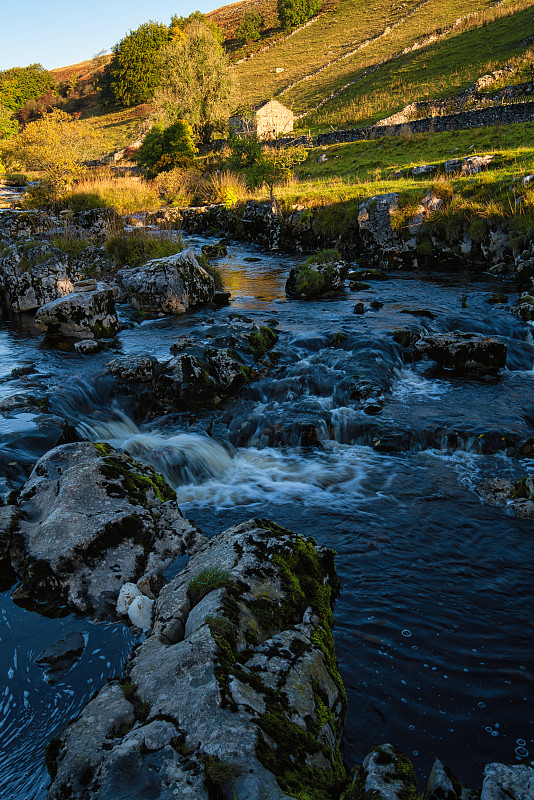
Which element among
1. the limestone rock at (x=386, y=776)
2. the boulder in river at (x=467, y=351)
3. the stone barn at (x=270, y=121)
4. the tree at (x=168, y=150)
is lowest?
the boulder in river at (x=467, y=351)

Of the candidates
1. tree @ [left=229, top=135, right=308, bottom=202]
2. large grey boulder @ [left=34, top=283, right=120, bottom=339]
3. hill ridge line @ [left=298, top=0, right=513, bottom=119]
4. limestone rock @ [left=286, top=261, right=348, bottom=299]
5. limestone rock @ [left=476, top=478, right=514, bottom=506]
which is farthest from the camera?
hill ridge line @ [left=298, top=0, right=513, bottom=119]

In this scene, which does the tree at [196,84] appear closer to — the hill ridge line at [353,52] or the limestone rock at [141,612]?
the hill ridge line at [353,52]

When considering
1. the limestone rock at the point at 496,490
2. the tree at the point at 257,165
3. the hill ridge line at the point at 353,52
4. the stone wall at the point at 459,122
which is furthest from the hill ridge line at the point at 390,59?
the limestone rock at the point at 496,490

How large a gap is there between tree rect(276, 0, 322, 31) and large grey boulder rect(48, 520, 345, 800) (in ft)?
364

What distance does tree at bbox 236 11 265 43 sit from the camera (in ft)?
303

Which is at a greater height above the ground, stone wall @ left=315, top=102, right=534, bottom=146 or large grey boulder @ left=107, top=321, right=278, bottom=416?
stone wall @ left=315, top=102, right=534, bottom=146

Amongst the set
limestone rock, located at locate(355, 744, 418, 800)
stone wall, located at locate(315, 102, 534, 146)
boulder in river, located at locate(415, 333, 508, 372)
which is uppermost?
stone wall, located at locate(315, 102, 534, 146)

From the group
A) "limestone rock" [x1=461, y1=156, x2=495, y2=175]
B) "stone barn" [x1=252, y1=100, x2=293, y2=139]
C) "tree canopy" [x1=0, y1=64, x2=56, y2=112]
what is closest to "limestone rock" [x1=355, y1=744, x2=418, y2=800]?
"limestone rock" [x1=461, y1=156, x2=495, y2=175]

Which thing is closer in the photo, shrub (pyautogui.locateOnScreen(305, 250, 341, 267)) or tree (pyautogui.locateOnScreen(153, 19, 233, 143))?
shrub (pyautogui.locateOnScreen(305, 250, 341, 267))

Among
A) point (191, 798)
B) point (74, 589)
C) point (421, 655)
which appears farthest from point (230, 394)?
point (191, 798)

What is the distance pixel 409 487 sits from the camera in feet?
23.4

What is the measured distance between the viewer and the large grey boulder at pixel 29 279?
14.8m

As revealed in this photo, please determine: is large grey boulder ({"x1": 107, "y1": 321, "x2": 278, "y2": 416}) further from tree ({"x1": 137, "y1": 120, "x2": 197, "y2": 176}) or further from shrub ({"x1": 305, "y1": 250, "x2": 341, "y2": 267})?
tree ({"x1": 137, "y1": 120, "x2": 197, "y2": 176})

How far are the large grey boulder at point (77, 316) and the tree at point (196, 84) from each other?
42.4 meters
